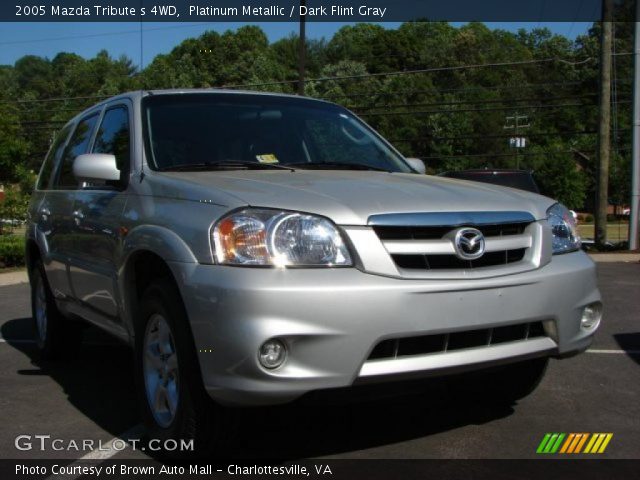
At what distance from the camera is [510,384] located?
4324 mm

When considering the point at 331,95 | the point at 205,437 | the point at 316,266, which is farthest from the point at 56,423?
the point at 331,95

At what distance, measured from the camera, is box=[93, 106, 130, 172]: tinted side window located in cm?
447

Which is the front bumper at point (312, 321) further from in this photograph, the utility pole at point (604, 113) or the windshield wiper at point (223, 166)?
the utility pole at point (604, 113)

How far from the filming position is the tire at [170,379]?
3.28 metres

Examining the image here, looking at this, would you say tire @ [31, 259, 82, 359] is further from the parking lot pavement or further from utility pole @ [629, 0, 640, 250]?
utility pole @ [629, 0, 640, 250]

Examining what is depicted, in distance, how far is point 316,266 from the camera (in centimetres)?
312

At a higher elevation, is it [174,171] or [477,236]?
[174,171]

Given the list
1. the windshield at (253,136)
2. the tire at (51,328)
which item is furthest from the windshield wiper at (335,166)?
the tire at (51,328)

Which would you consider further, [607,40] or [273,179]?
[607,40]

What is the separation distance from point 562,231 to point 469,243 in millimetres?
786

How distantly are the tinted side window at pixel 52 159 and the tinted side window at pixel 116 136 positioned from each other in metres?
1.00

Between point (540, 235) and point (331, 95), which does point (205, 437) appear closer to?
point (540, 235)

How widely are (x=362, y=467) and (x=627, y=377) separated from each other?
255cm

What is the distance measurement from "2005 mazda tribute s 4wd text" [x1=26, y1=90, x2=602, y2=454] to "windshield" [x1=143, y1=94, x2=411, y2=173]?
2 centimetres
